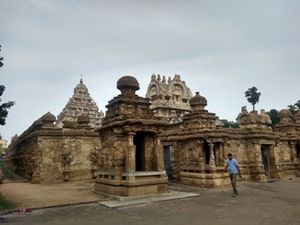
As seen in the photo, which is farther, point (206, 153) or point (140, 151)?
point (206, 153)

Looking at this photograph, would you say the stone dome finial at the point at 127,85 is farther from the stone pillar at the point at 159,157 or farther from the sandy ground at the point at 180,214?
the sandy ground at the point at 180,214

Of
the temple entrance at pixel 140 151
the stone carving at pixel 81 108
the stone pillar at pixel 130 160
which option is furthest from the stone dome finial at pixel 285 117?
the stone carving at pixel 81 108

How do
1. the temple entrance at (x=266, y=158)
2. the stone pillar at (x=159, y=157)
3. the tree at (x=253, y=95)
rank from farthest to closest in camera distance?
the tree at (x=253, y=95) < the temple entrance at (x=266, y=158) < the stone pillar at (x=159, y=157)

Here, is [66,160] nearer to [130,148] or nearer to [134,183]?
[130,148]

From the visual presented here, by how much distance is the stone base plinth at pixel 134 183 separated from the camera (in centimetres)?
1039

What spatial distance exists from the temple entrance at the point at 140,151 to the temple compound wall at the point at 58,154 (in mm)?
6176

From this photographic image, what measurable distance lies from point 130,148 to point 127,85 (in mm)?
2908

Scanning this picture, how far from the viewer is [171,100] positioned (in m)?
32.5

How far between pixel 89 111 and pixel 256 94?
31.7 meters

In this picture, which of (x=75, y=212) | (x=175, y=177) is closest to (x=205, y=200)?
(x=75, y=212)

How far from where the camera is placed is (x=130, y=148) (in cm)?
1088

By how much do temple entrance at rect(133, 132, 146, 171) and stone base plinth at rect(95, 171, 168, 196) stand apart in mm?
977

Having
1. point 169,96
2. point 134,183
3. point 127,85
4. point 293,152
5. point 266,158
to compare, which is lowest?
point 134,183

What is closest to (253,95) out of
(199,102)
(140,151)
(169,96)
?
(169,96)
